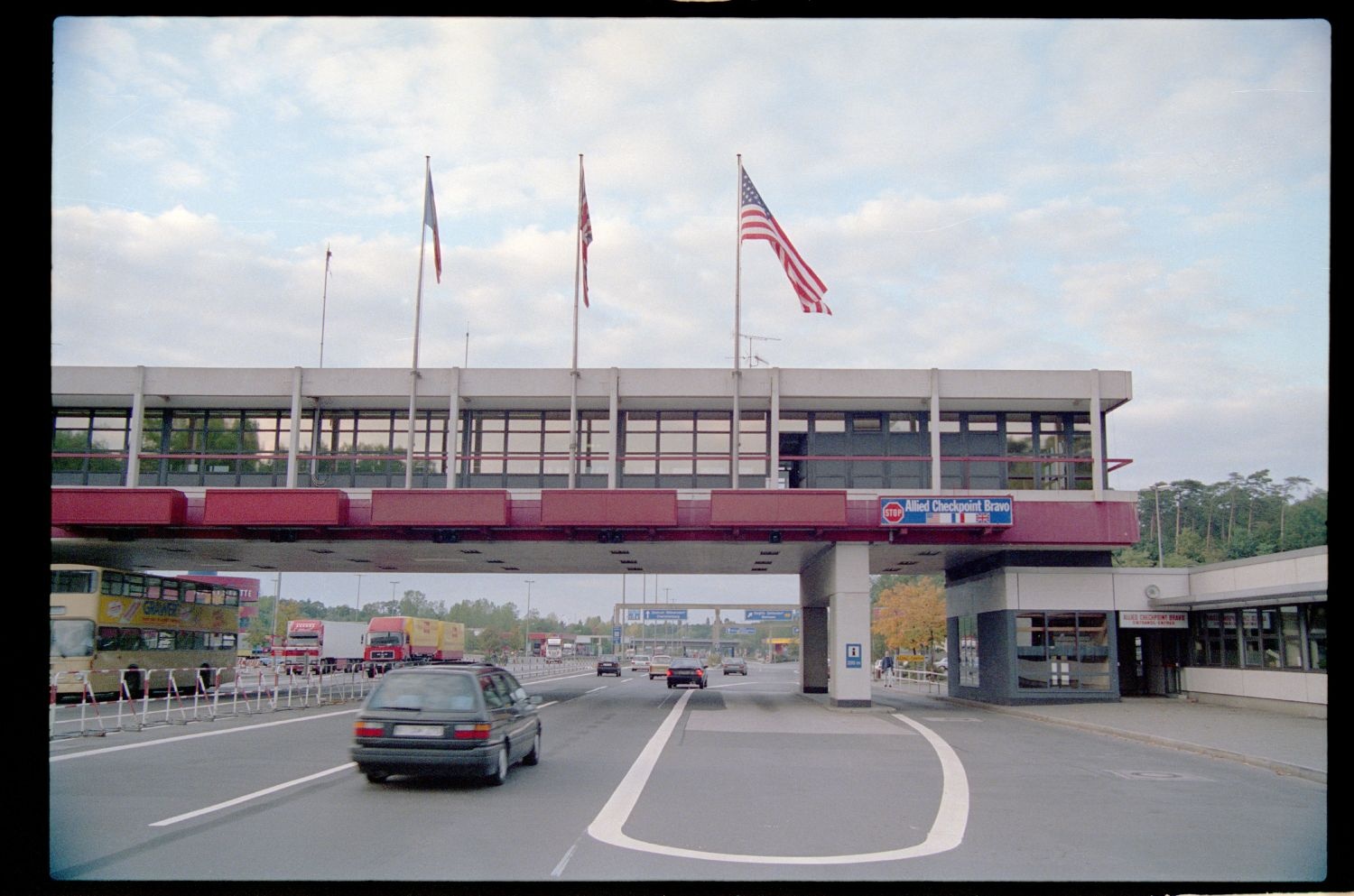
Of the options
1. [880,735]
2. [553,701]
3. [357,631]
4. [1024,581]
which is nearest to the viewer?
[880,735]

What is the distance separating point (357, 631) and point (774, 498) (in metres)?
44.6

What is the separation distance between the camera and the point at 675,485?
36.2 metres

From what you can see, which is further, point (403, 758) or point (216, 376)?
point (216, 376)

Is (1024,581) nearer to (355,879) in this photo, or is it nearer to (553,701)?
(553,701)


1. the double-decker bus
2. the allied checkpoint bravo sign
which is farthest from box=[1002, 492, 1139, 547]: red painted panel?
the double-decker bus

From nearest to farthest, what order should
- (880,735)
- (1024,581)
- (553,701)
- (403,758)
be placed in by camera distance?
(403,758) < (880,735) < (1024,581) < (553,701)

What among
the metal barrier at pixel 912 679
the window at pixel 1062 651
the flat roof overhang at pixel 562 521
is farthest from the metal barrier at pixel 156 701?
the metal barrier at pixel 912 679

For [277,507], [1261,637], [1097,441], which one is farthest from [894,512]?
[277,507]

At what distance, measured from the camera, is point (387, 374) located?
35.1m

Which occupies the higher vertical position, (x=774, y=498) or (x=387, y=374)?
(x=387, y=374)

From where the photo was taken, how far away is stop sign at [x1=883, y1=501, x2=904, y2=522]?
2847 cm

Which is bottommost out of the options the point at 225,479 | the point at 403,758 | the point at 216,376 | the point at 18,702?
the point at 403,758

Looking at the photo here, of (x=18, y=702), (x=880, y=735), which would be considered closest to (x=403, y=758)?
(x=18, y=702)

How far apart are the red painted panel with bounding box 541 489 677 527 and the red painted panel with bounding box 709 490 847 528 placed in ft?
4.75
